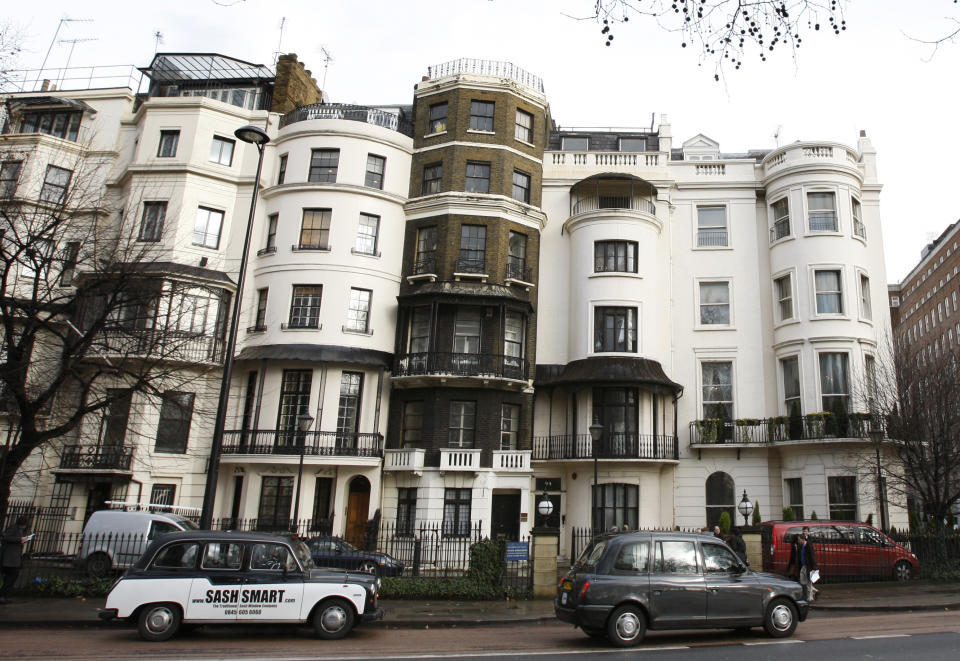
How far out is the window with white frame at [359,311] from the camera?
26.7 m

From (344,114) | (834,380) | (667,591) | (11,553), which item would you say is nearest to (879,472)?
(834,380)

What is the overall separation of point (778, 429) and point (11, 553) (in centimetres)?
2413

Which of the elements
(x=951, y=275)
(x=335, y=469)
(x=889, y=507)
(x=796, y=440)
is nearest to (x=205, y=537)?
(x=335, y=469)

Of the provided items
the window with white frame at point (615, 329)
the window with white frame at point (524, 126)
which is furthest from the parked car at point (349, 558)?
the window with white frame at point (524, 126)

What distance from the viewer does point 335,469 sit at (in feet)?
81.8

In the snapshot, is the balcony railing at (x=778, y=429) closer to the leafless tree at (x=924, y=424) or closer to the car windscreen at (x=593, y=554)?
the leafless tree at (x=924, y=424)

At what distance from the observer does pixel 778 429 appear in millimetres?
25641

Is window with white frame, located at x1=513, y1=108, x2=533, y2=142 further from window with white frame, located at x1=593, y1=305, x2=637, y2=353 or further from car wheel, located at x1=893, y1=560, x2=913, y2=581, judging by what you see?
car wheel, located at x1=893, y1=560, x2=913, y2=581

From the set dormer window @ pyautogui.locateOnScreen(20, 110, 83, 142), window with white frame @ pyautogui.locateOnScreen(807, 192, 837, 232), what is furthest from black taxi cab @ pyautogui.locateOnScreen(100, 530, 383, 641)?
dormer window @ pyautogui.locateOnScreen(20, 110, 83, 142)

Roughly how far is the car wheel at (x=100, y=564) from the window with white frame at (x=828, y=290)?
26.1m

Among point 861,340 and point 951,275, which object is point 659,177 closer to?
point 861,340

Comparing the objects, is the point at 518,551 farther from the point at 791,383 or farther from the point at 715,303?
the point at 715,303

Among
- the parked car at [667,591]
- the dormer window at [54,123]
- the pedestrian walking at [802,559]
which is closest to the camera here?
the parked car at [667,591]

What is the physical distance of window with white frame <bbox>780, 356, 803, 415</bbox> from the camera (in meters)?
26.1
